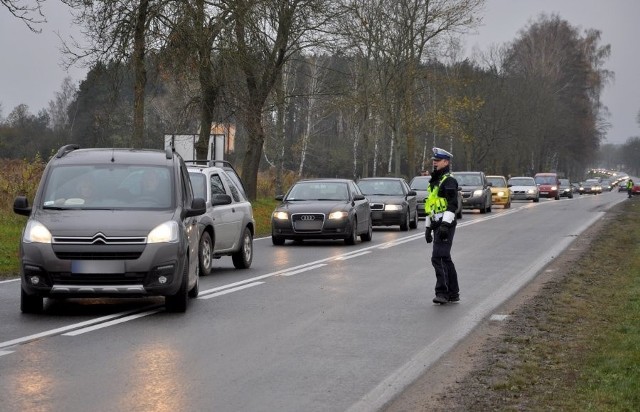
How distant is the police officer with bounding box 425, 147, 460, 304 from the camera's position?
14.0 m

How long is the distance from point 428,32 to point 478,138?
94.5ft

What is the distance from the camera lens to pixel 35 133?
88062mm

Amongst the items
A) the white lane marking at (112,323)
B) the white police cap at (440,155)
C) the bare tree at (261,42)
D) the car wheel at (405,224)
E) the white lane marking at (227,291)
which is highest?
the bare tree at (261,42)

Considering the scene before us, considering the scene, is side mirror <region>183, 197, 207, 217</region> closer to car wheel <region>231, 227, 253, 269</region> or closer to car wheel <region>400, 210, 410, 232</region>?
car wheel <region>231, 227, 253, 269</region>

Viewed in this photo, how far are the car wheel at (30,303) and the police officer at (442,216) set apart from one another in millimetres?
4576

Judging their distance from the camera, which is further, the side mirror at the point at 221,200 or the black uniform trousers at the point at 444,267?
the side mirror at the point at 221,200

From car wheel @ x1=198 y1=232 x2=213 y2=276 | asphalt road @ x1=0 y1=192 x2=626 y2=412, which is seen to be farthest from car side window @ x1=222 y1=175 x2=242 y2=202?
car wheel @ x1=198 y1=232 x2=213 y2=276

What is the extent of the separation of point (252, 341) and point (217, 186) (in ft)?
27.1

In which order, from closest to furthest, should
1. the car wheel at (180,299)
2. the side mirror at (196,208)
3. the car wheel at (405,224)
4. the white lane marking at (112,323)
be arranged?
the white lane marking at (112,323)
the car wheel at (180,299)
the side mirror at (196,208)
the car wheel at (405,224)

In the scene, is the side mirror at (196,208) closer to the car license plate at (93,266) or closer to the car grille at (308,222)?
the car license plate at (93,266)

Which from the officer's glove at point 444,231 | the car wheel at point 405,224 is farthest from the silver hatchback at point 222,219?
the car wheel at point 405,224

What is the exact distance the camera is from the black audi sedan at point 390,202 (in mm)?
32656

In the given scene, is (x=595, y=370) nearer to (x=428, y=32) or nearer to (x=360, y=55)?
(x=360, y=55)

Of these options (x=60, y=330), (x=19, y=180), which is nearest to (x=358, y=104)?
(x=19, y=180)
